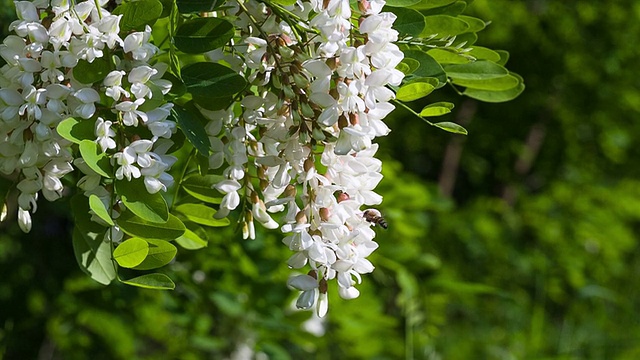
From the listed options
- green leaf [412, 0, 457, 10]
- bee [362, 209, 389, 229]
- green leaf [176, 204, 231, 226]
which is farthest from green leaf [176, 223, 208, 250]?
green leaf [412, 0, 457, 10]

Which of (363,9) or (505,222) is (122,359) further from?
(505,222)

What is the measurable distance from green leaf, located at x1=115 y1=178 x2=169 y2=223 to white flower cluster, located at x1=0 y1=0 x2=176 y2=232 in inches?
0.7

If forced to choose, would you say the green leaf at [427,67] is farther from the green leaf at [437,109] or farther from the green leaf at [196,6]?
the green leaf at [196,6]

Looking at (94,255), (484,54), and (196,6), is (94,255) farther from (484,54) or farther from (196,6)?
(484,54)

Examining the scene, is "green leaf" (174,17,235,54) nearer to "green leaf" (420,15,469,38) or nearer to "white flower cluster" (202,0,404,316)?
"white flower cluster" (202,0,404,316)

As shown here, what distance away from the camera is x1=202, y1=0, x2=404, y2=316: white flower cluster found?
0.66 meters

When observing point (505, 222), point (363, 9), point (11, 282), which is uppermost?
point (363, 9)

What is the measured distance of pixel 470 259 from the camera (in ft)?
10.8

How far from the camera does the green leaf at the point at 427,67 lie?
0.82 m

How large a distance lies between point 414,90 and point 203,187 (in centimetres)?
26

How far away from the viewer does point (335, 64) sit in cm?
66

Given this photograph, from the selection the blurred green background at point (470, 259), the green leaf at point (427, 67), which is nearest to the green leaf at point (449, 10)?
the green leaf at point (427, 67)

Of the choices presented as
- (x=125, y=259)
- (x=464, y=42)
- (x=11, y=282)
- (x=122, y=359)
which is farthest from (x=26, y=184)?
(x=122, y=359)

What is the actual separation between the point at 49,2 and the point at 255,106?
0.20 m
